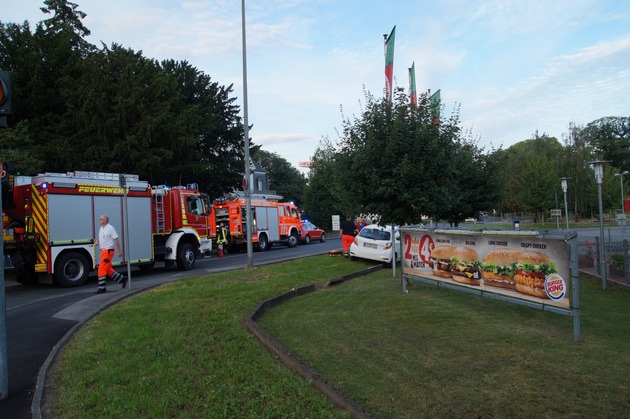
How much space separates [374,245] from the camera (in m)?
16.4

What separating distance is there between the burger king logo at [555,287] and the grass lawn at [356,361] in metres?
0.58

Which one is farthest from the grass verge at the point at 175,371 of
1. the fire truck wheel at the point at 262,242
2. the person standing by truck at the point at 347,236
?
the fire truck wheel at the point at 262,242

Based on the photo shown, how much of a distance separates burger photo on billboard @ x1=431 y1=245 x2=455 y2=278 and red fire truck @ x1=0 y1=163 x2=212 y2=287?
7.19m

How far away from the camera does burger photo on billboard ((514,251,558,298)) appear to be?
20.6ft

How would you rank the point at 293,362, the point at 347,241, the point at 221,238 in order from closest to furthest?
the point at 293,362
the point at 347,241
the point at 221,238

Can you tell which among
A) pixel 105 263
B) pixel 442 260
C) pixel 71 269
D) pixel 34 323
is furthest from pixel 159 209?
pixel 442 260

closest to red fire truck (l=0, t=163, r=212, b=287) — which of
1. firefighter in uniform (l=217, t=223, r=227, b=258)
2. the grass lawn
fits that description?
the grass lawn

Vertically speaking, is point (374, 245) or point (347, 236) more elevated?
point (347, 236)

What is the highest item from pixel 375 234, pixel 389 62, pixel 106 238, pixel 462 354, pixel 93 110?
pixel 93 110

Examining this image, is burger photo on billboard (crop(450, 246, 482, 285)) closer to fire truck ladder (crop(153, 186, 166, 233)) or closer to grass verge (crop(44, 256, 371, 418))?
grass verge (crop(44, 256, 371, 418))

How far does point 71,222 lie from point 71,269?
1.36 m

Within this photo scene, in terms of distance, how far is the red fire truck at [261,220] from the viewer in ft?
89.0

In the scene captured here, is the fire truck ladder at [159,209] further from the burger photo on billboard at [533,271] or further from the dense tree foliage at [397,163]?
the burger photo on billboard at [533,271]

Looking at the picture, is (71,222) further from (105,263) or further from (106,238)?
(105,263)
